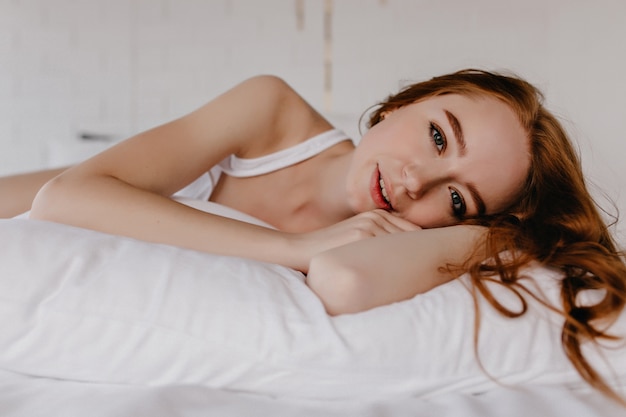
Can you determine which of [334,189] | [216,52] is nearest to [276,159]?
[334,189]

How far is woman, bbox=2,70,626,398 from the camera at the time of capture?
94 centimetres

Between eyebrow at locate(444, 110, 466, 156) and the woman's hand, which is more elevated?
eyebrow at locate(444, 110, 466, 156)

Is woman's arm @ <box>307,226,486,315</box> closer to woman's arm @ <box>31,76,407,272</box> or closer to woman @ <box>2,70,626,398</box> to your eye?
woman @ <box>2,70,626,398</box>

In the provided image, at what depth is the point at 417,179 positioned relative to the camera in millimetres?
1246

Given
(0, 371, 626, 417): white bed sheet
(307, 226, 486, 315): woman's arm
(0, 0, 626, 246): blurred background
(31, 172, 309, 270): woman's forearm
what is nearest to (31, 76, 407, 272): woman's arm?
(31, 172, 309, 270): woman's forearm

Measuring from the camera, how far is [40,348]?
0.80 meters

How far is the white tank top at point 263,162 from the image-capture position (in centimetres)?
167

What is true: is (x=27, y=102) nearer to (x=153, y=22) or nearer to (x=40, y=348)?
(x=153, y=22)

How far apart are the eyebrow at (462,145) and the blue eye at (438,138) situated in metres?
0.03

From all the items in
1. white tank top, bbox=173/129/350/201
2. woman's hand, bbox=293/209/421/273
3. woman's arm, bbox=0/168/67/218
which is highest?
woman's hand, bbox=293/209/421/273

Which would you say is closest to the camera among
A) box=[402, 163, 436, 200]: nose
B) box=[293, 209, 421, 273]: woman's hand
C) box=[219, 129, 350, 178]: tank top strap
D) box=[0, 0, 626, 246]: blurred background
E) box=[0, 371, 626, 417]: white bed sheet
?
box=[0, 371, 626, 417]: white bed sheet

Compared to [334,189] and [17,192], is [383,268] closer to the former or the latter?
[334,189]

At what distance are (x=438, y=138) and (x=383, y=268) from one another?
1.54 ft

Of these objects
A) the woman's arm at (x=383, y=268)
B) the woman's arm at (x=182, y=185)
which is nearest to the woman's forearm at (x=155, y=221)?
the woman's arm at (x=182, y=185)
